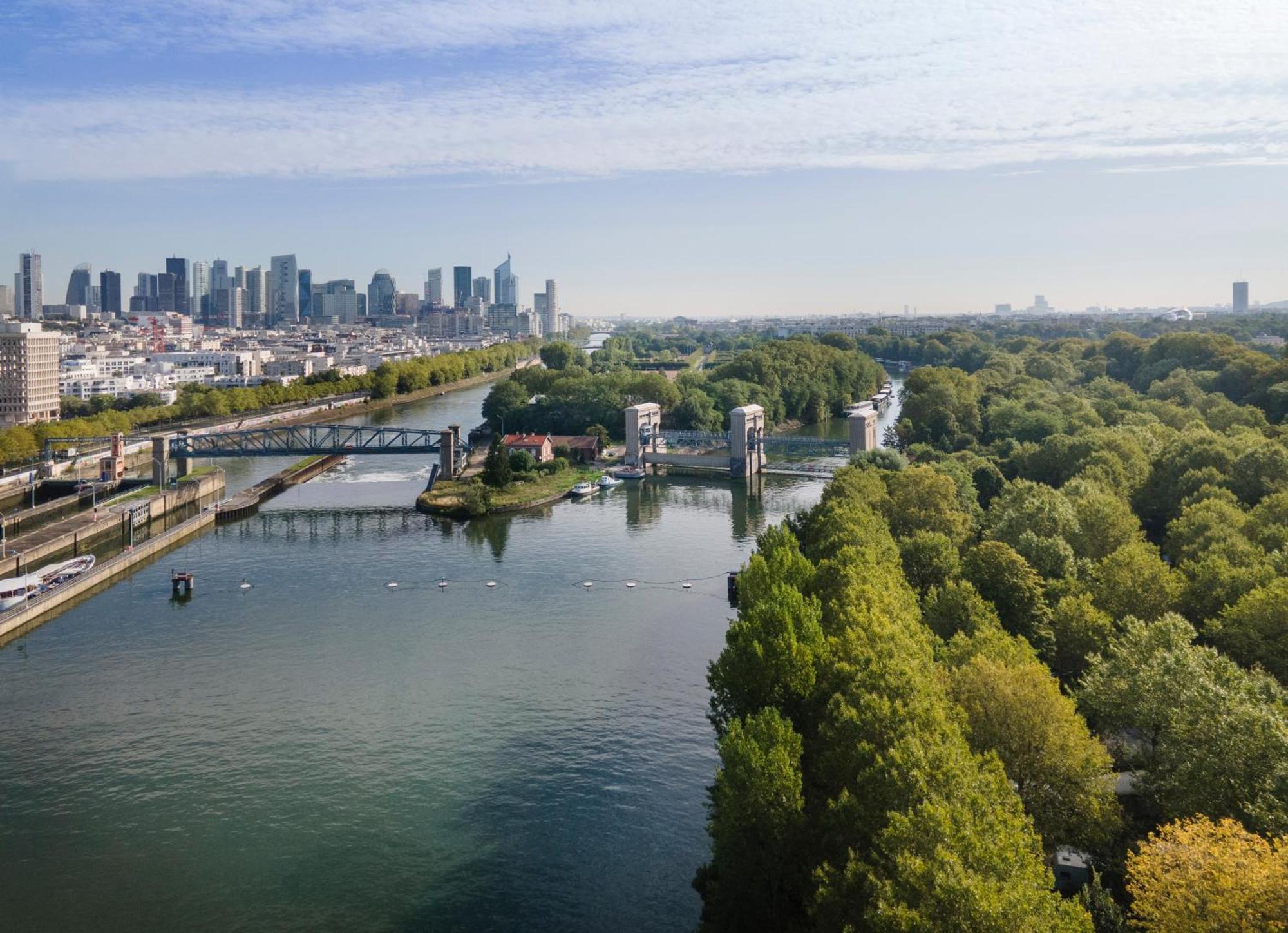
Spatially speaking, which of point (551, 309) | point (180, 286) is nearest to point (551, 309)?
point (551, 309)

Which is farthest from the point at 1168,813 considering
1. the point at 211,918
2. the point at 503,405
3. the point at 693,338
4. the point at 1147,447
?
the point at 693,338

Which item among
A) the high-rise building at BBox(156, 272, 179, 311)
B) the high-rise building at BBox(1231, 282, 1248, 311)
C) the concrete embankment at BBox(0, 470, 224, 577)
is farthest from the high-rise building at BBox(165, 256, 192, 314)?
the high-rise building at BBox(1231, 282, 1248, 311)

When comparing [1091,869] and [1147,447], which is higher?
[1147,447]

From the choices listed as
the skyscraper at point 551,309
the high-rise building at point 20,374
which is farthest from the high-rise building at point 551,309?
the high-rise building at point 20,374

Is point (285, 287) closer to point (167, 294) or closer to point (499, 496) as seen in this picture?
point (167, 294)

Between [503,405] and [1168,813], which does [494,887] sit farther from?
[503,405]

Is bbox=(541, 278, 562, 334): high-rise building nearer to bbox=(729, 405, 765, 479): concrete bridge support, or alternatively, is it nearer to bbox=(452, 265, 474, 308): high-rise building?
bbox=(452, 265, 474, 308): high-rise building

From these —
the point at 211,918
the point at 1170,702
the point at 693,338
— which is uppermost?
the point at 693,338
